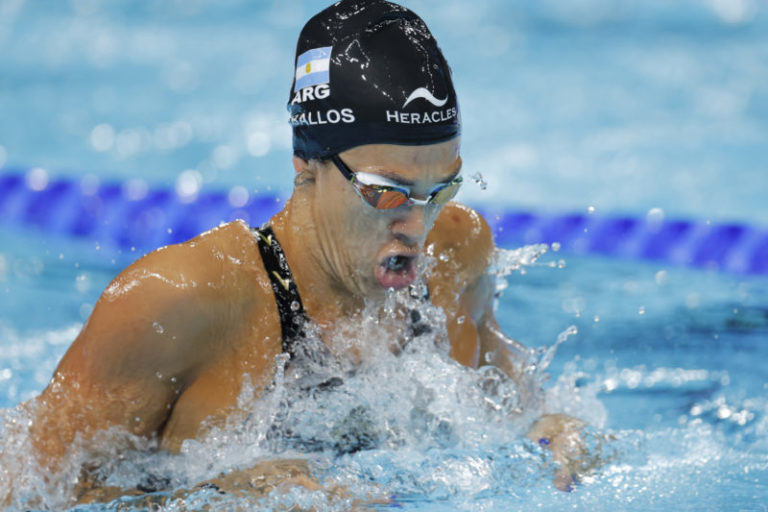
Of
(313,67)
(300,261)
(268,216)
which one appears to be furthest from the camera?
(268,216)

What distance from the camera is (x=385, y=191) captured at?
6.53 feet

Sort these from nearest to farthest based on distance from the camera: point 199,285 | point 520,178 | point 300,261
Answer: point 199,285 < point 300,261 < point 520,178

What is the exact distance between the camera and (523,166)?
22.1 feet

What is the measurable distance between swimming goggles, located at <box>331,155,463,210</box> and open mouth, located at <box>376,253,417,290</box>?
0.12 metres

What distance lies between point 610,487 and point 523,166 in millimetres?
4501

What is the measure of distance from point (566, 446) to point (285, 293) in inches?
32.0

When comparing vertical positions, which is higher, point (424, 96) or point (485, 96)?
point (485, 96)

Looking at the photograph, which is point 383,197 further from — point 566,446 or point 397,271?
point 566,446

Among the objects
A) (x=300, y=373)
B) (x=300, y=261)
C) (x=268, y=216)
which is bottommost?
(x=300, y=373)

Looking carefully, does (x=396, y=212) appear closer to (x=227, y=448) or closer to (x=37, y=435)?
(x=227, y=448)

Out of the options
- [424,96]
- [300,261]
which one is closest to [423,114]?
[424,96]

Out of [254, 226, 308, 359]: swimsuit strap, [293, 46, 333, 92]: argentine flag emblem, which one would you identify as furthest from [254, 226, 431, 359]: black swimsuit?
[293, 46, 333, 92]: argentine flag emblem

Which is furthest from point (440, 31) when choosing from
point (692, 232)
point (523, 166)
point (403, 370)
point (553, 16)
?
point (403, 370)

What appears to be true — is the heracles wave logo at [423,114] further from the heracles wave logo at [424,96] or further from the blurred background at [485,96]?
the blurred background at [485,96]
